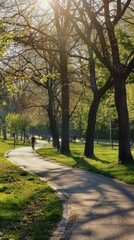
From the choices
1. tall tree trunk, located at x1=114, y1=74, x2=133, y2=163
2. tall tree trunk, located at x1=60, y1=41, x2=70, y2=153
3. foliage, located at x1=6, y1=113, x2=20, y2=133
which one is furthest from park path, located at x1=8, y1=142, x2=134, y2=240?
foliage, located at x1=6, y1=113, x2=20, y2=133

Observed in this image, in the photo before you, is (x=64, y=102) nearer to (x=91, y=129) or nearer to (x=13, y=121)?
(x=91, y=129)

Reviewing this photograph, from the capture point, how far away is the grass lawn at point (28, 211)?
7.23 meters

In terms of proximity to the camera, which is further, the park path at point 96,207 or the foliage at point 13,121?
the foliage at point 13,121

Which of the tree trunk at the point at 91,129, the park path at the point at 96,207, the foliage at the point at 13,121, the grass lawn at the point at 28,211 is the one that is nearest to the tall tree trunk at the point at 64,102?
the tree trunk at the point at 91,129

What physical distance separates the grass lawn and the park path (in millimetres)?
370

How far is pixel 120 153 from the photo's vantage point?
1905 cm

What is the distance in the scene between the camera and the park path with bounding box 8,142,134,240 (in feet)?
23.7

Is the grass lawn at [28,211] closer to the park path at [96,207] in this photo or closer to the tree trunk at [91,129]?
the park path at [96,207]

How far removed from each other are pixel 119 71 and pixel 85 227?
12.3 m

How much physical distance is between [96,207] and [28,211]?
1722 millimetres

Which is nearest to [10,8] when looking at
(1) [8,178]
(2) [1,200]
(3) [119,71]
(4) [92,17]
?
(4) [92,17]

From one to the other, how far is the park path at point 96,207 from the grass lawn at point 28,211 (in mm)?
370

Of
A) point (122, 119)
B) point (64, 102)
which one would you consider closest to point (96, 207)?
point (122, 119)

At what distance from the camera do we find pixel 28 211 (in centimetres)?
916
